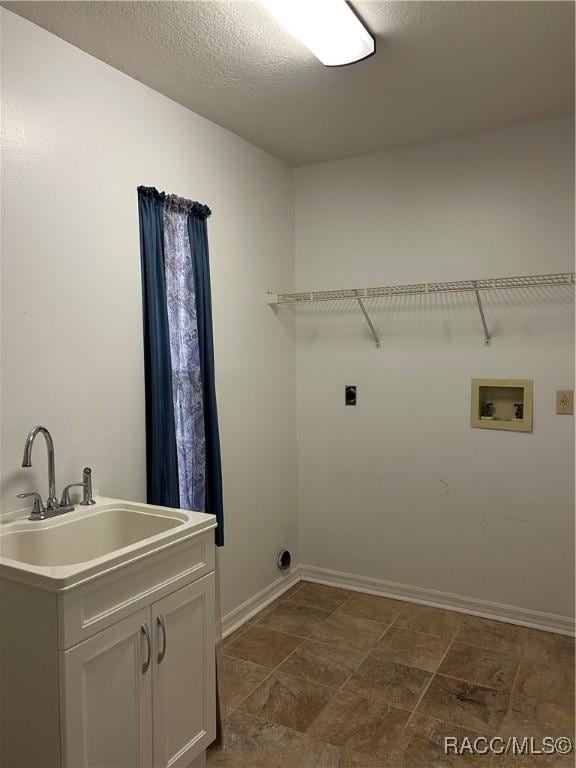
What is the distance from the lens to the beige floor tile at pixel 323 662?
2.76 meters

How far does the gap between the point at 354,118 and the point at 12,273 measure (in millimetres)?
1895

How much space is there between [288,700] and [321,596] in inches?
43.9

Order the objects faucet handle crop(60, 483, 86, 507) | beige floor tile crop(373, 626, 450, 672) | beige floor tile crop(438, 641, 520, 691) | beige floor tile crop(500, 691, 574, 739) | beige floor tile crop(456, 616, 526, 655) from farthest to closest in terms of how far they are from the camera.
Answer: beige floor tile crop(456, 616, 526, 655), beige floor tile crop(373, 626, 450, 672), beige floor tile crop(438, 641, 520, 691), beige floor tile crop(500, 691, 574, 739), faucet handle crop(60, 483, 86, 507)

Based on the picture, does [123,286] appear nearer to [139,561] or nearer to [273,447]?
[139,561]

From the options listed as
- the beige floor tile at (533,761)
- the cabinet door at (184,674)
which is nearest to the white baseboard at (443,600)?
the beige floor tile at (533,761)

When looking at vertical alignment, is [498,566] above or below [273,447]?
below

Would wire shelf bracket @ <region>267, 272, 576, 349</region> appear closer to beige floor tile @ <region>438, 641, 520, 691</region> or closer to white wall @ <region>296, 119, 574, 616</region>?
white wall @ <region>296, 119, 574, 616</region>

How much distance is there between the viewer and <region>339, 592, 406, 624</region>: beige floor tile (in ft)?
11.1

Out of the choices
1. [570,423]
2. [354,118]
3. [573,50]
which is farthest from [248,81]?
[570,423]

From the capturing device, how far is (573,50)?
240cm

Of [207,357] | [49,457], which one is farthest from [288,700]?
[207,357]

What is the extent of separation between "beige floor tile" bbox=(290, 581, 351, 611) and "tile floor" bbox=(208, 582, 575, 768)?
0.03m

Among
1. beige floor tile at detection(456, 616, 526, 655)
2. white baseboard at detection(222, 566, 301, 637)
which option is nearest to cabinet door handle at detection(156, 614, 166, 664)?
white baseboard at detection(222, 566, 301, 637)

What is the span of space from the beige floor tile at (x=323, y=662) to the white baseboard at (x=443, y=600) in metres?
0.73
